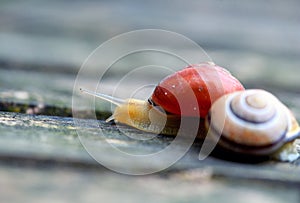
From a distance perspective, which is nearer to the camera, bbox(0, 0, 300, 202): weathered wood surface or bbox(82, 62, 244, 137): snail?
bbox(0, 0, 300, 202): weathered wood surface

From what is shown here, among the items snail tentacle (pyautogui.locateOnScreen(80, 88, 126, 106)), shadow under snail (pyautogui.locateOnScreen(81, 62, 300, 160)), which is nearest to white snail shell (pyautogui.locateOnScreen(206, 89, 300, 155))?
shadow under snail (pyautogui.locateOnScreen(81, 62, 300, 160))

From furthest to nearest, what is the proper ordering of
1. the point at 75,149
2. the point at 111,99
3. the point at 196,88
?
1. the point at 111,99
2. the point at 196,88
3. the point at 75,149

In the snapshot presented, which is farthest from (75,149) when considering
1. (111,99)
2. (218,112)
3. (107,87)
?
(107,87)

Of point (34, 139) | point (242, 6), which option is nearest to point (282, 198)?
point (34, 139)

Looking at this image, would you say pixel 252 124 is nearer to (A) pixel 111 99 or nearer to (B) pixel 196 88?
(B) pixel 196 88

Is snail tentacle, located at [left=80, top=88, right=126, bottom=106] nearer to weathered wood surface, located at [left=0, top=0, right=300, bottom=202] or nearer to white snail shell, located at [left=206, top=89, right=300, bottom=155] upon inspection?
weathered wood surface, located at [left=0, top=0, right=300, bottom=202]

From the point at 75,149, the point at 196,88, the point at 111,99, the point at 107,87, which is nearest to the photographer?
the point at 75,149

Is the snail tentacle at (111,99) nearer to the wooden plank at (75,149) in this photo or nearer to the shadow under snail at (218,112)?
the shadow under snail at (218,112)

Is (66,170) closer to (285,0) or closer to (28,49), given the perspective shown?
(28,49)
